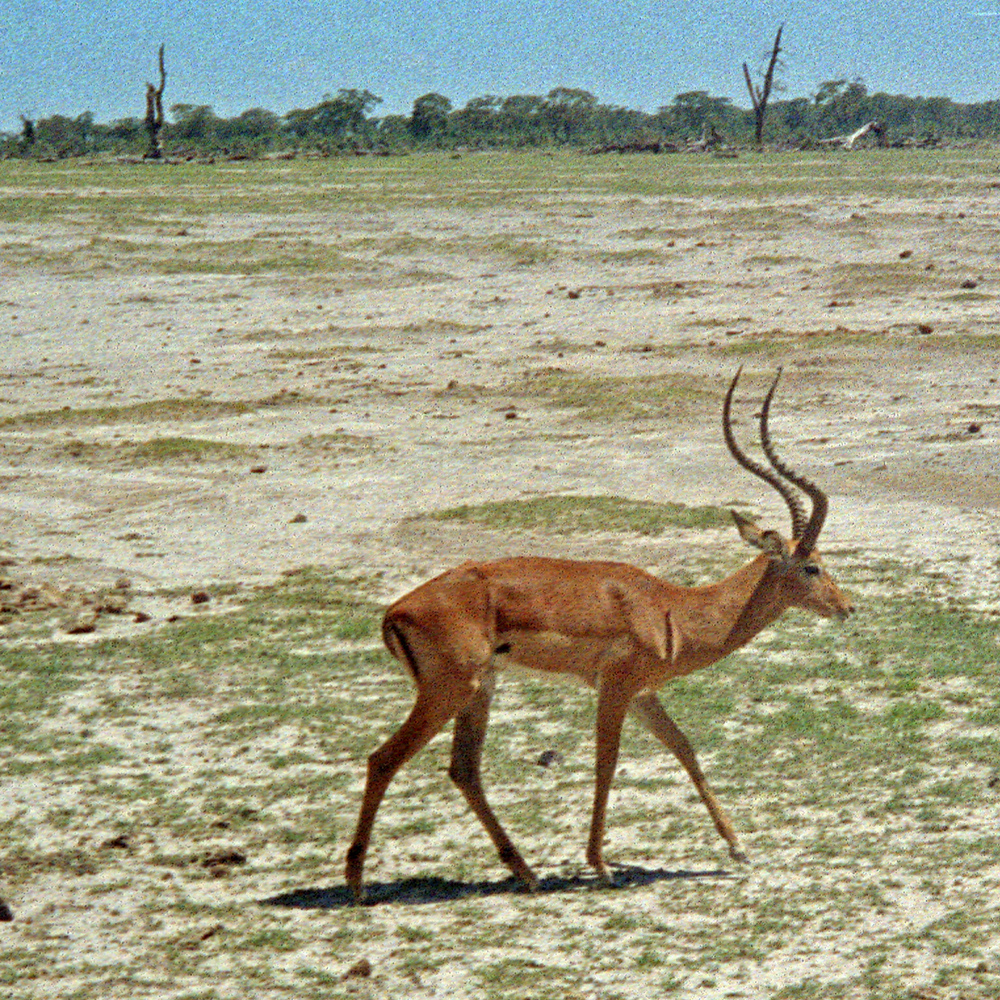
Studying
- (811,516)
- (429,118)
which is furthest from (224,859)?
(429,118)

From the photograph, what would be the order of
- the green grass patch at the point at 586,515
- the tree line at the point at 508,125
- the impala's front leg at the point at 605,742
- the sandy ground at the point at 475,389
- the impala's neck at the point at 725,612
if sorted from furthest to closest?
the tree line at the point at 508,125, the sandy ground at the point at 475,389, the green grass patch at the point at 586,515, the impala's neck at the point at 725,612, the impala's front leg at the point at 605,742

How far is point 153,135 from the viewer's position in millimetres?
62594

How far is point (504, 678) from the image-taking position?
28.3 ft

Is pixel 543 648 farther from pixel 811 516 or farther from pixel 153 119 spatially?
pixel 153 119

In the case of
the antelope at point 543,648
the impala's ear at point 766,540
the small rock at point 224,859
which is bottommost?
the small rock at point 224,859

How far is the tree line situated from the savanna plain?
5214 centimetres

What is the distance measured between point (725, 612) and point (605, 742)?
0.85m

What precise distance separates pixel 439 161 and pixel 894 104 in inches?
2495

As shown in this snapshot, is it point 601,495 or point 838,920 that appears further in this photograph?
point 601,495

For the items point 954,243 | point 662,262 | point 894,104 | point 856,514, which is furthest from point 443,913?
point 894,104

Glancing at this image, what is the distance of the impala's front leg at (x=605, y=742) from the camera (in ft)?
21.7

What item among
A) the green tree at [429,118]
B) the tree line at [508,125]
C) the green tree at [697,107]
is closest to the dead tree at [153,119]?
the tree line at [508,125]

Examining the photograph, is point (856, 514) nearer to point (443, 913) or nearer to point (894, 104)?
point (443, 913)

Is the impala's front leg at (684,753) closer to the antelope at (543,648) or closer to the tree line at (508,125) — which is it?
the antelope at (543,648)
